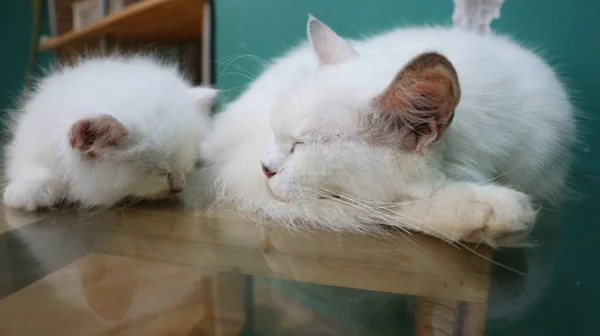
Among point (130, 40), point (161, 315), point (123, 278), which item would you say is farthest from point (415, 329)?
point (130, 40)

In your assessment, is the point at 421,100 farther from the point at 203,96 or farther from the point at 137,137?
the point at 203,96

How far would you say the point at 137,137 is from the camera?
1.06m

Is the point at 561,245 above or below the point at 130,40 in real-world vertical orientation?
below

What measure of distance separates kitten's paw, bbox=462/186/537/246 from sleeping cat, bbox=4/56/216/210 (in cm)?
69

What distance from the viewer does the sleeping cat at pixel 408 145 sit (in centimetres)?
84

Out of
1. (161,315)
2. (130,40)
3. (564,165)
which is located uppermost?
(130,40)

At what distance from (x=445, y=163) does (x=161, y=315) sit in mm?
588

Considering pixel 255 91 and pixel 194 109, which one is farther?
pixel 255 91

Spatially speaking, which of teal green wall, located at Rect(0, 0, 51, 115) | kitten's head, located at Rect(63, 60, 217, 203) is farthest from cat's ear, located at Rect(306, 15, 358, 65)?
teal green wall, located at Rect(0, 0, 51, 115)

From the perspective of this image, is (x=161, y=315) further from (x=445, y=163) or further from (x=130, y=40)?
(x=130, y=40)

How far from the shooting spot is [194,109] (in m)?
1.31

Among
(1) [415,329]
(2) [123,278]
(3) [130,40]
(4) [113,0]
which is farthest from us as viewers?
(4) [113,0]

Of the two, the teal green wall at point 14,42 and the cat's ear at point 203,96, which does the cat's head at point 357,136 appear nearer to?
the cat's ear at point 203,96

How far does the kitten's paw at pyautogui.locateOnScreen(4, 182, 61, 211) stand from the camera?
3.56 feet
